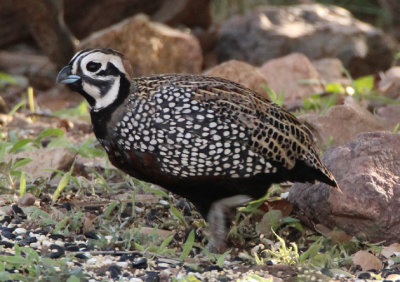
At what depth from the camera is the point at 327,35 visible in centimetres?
877

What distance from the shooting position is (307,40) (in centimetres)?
875

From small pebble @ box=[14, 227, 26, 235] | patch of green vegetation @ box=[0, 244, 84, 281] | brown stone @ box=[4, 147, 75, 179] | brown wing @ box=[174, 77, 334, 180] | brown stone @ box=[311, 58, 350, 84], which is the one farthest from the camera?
brown stone @ box=[311, 58, 350, 84]

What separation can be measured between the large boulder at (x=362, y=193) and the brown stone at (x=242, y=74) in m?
1.79

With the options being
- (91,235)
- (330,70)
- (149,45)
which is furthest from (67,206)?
(330,70)

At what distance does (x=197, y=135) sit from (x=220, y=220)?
0.53 meters

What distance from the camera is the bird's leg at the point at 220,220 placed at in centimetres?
419

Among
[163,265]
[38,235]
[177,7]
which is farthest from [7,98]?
[163,265]

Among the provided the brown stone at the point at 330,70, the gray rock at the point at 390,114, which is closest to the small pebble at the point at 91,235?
the gray rock at the point at 390,114

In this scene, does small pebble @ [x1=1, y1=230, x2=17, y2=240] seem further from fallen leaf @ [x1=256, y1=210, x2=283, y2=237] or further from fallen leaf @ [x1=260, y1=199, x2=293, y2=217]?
fallen leaf @ [x1=260, y1=199, x2=293, y2=217]

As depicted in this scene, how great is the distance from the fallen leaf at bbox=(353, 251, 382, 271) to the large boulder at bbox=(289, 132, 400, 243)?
0.27m

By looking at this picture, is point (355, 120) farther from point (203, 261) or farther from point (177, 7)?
point (177, 7)

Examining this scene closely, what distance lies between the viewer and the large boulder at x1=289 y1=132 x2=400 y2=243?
422 centimetres

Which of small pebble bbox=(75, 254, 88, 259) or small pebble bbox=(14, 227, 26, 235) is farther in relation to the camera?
small pebble bbox=(14, 227, 26, 235)

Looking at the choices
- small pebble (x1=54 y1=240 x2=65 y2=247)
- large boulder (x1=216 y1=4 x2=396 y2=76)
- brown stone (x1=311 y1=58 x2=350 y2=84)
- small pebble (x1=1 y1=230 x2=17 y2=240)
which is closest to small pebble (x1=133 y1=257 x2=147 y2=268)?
small pebble (x1=54 y1=240 x2=65 y2=247)
